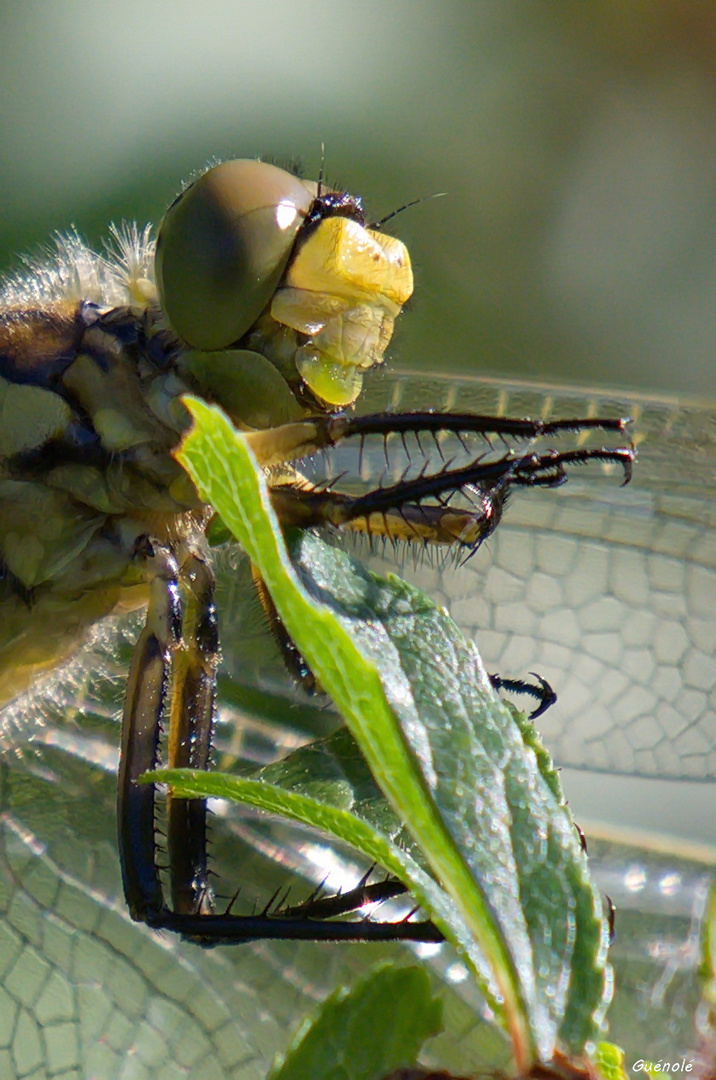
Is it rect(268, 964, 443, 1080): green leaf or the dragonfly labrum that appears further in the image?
the dragonfly labrum

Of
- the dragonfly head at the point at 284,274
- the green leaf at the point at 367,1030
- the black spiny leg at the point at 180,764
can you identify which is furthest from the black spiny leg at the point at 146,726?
the green leaf at the point at 367,1030

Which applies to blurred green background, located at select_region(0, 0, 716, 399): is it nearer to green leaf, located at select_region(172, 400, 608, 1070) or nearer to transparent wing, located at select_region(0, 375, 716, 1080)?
transparent wing, located at select_region(0, 375, 716, 1080)

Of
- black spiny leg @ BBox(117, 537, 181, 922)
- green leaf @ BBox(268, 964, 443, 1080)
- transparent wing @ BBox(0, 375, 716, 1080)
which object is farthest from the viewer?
black spiny leg @ BBox(117, 537, 181, 922)

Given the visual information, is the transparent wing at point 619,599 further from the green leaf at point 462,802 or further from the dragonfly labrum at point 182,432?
the green leaf at point 462,802

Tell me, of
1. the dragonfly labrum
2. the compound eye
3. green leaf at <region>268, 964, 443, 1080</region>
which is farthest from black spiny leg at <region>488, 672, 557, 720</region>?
green leaf at <region>268, 964, 443, 1080</region>

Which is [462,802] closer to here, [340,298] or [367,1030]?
[367,1030]

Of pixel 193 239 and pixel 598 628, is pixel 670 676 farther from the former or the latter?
pixel 193 239

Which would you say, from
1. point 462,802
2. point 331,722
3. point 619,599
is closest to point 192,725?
point 331,722
